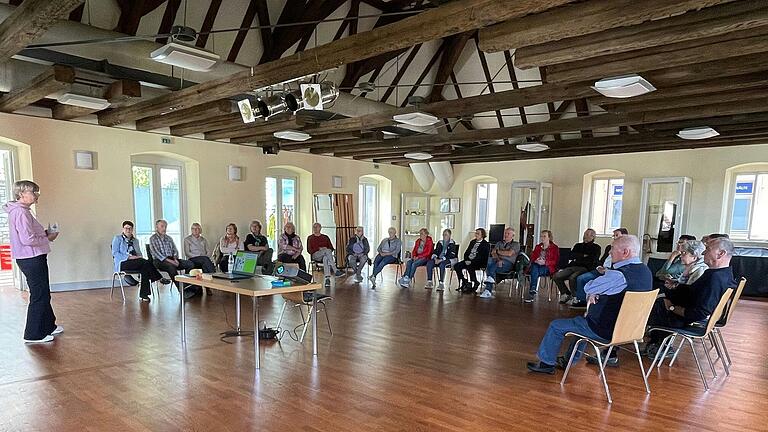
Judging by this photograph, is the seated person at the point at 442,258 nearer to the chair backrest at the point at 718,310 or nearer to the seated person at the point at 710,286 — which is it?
the seated person at the point at 710,286

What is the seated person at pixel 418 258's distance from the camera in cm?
797

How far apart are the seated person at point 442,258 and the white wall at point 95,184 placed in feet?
13.2

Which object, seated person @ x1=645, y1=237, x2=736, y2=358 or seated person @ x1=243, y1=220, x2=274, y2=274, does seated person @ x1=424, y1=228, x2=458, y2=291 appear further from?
seated person @ x1=645, y1=237, x2=736, y2=358

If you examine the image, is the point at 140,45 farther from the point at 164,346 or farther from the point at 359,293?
the point at 359,293

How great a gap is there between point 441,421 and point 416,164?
9399 mm

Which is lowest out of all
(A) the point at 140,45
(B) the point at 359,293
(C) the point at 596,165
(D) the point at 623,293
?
(B) the point at 359,293

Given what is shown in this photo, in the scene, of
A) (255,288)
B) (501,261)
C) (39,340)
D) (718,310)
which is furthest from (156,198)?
(718,310)

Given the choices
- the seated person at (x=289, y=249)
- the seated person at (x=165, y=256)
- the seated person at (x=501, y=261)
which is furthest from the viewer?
the seated person at (x=289, y=249)

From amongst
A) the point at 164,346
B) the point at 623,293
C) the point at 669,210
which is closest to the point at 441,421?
the point at 623,293

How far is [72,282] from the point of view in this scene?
7.00 meters

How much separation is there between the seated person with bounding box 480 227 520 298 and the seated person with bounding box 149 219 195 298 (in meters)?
4.60

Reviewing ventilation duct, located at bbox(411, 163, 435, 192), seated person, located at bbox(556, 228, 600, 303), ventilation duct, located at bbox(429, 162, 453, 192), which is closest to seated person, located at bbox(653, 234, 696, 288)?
seated person, located at bbox(556, 228, 600, 303)

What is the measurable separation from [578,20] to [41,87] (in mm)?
5416

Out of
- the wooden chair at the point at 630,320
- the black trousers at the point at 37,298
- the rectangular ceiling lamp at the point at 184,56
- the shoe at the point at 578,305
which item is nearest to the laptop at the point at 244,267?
the black trousers at the point at 37,298
